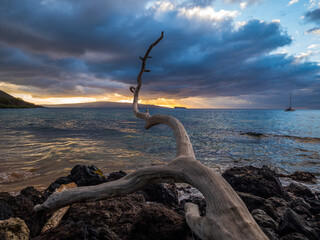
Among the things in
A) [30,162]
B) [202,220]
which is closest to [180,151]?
[202,220]

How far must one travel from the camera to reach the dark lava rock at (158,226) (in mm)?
2627

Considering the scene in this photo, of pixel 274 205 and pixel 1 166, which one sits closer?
pixel 274 205

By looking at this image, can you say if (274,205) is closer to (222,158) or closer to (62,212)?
(62,212)

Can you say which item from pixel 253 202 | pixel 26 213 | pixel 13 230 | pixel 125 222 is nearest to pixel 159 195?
pixel 125 222

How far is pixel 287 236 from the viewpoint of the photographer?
10.4 ft

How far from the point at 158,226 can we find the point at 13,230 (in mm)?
1911

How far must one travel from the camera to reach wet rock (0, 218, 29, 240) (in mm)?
2084

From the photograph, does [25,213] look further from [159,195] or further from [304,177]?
[304,177]

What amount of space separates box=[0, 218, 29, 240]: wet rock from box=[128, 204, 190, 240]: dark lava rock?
1.42 metres

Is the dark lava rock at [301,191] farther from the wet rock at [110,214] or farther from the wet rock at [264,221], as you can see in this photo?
the wet rock at [110,214]

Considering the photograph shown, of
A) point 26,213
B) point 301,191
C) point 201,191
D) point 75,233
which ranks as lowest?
point 301,191

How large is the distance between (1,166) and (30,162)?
1.19m

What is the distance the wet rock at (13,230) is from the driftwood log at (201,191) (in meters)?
0.74

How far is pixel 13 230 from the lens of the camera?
2.17m
